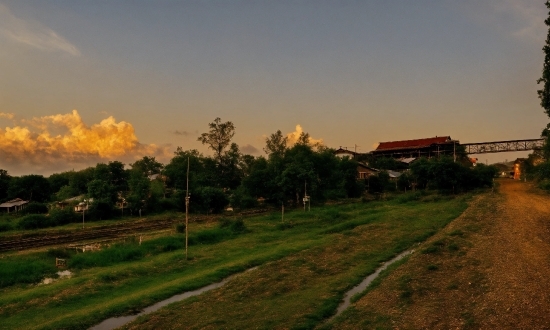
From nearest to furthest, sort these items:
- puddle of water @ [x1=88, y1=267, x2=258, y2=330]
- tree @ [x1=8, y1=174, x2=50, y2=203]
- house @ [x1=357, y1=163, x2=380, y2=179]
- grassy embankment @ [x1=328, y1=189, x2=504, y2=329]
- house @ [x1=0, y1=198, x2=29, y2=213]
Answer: grassy embankment @ [x1=328, y1=189, x2=504, y2=329]
puddle of water @ [x1=88, y1=267, x2=258, y2=330]
house @ [x1=0, y1=198, x2=29, y2=213]
tree @ [x1=8, y1=174, x2=50, y2=203]
house @ [x1=357, y1=163, x2=380, y2=179]

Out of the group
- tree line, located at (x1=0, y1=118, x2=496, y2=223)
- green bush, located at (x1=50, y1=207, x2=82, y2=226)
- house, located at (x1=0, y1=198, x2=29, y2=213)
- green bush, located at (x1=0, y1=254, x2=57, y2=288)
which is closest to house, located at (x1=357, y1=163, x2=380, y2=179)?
tree line, located at (x1=0, y1=118, x2=496, y2=223)

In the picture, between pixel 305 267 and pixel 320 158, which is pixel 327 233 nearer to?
pixel 305 267

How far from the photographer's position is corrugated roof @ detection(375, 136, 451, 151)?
4518 inches

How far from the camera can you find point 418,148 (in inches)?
4584

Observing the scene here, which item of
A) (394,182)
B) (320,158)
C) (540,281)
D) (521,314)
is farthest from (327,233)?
(394,182)

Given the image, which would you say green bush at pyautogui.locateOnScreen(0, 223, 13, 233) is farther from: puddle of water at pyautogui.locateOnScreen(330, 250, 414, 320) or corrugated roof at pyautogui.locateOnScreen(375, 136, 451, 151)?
corrugated roof at pyautogui.locateOnScreen(375, 136, 451, 151)

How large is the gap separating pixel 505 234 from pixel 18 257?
40467mm

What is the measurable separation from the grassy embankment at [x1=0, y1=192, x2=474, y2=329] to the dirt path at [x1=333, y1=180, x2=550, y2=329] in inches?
101

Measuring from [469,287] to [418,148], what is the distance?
10343cm

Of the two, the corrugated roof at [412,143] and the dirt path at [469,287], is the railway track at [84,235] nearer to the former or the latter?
the dirt path at [469,287]

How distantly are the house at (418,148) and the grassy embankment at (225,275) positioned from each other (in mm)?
71782

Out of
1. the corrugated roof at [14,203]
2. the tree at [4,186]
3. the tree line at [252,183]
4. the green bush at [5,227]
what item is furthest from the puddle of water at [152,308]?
the tree at [4,186]

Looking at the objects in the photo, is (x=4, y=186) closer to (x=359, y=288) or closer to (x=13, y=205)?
(x=13, y=205)

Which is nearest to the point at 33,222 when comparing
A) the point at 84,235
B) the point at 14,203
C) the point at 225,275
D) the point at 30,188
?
the point at 84,235
